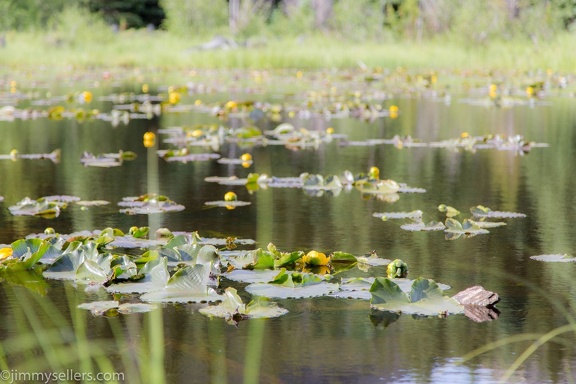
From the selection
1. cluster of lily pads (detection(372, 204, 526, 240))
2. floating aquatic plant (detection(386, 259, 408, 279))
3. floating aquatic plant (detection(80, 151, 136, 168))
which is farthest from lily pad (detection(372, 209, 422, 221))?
floating aquatic plant (detection(80, 151, 136, 168))

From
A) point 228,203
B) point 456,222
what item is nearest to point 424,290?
point 456,222

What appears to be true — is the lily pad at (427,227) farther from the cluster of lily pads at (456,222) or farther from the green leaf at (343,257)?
the green leaf at (343,257)

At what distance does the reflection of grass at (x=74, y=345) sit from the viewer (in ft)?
→ 9.75

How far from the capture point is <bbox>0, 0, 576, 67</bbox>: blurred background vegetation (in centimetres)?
2475

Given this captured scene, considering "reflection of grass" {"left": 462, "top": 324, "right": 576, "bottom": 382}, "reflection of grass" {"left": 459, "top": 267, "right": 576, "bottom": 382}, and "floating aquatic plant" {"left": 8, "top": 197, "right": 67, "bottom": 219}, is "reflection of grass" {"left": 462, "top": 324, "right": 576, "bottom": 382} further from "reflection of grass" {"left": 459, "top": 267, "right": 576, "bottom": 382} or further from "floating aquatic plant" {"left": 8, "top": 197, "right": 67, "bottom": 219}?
"floating aquatic plant" {"left": 8, "top": 197, "right": 67, "bottom": 219}

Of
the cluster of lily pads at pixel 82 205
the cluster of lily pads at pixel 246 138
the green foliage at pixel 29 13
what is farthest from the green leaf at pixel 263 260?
the green foliage at pixel 29 13

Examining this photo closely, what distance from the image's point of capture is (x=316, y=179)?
666 cm

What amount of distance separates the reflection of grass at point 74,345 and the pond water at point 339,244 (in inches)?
0.4

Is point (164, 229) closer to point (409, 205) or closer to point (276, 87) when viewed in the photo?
point (409, 205)

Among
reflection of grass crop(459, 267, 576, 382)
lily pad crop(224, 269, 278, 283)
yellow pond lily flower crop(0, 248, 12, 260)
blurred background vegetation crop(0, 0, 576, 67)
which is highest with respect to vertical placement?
blurred background vegetation crop(0, 0, 576, 67)

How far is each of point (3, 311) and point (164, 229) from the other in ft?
4.43

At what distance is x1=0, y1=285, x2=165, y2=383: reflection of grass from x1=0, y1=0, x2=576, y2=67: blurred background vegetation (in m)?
20.3

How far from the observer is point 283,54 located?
26.6 meters

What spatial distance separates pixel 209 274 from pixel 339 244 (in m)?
0.99
